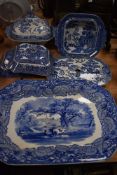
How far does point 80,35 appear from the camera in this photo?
3.74ft

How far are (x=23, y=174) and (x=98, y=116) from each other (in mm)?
385

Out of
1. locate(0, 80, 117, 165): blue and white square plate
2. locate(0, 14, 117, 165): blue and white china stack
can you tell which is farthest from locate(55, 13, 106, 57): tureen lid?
locate(0, 80, 117, 165): blue and white square plate

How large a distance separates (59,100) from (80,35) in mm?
335

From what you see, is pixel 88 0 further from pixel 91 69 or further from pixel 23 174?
pixel 23 174

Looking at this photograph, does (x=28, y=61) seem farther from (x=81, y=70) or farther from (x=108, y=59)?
(x=108, y=59)

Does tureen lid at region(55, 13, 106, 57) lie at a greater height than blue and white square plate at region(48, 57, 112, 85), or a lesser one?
greater

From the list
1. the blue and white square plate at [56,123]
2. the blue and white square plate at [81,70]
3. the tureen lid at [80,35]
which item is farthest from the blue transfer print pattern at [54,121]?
the tureen lid at [80,35]

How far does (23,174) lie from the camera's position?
107cm

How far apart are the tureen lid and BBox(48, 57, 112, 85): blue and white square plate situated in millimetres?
53

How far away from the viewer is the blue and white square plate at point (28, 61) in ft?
3.24

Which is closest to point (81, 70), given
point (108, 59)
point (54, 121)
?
point (108, 59)

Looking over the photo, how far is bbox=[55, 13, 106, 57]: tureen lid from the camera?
3.64ft

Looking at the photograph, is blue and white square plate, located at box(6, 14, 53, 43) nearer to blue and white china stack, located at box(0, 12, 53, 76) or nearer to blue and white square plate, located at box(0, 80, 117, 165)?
blue and white china stack, located at box(0, 12, 53, 76)

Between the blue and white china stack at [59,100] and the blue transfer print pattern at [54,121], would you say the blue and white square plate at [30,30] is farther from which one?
the blue transfer print pattern at [54,121]
